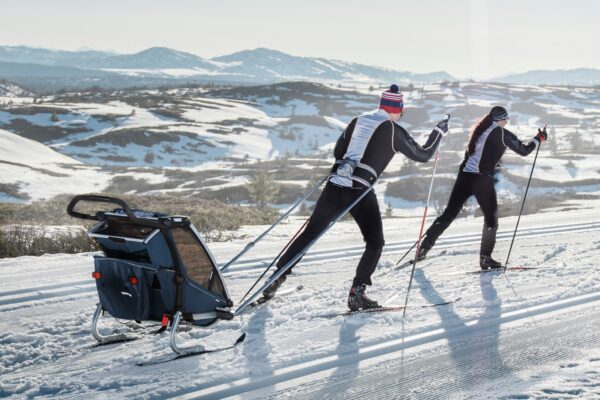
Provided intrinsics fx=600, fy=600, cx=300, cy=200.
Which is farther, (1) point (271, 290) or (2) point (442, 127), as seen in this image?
(1) point (271, 290)

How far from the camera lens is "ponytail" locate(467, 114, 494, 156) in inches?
A: 327

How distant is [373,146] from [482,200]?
2.93 metres

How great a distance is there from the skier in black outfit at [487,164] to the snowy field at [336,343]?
766mm

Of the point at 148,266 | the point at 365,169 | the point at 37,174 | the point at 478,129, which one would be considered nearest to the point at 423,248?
the point at 478,129

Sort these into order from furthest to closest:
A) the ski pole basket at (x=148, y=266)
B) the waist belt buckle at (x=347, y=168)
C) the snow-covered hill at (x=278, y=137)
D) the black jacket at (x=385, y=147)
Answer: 1. the snow-covered hill at (x=278, y=137)
2. the waist belt buckle at (x=347, y=168)
3. the black jacket at (x=385, y=147)
4. the ski pole basket at (x=148, y=266)

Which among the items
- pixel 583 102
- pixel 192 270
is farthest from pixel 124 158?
pixel 583 102

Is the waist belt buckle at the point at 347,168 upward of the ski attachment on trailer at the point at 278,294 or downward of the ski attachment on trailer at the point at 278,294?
upward

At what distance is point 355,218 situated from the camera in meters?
6.41

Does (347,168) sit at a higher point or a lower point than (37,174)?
higher

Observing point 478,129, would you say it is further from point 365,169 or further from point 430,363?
point 430,363

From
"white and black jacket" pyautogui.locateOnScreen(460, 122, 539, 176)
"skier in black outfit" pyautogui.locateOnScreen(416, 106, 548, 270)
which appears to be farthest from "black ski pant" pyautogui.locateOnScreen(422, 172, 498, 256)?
"white and black jacket" pyautogui.locateOnScreen(460, 122, 539, 176)

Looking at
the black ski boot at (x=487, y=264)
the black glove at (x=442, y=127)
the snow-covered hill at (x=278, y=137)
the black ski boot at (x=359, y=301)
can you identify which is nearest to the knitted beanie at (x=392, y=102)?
the black glove at (x=442, y=127)

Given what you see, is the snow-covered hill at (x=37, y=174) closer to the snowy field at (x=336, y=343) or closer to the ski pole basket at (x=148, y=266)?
the snowy field at (x=336, y=343)

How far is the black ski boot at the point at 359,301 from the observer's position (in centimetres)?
630
